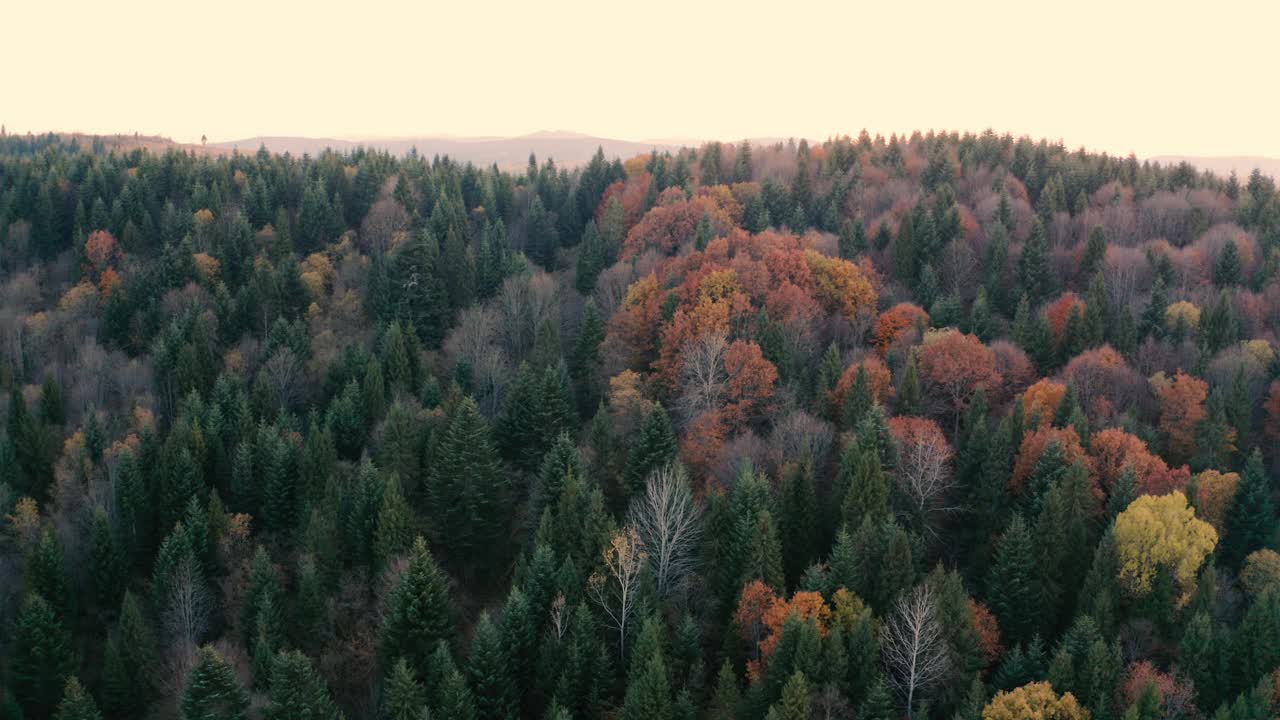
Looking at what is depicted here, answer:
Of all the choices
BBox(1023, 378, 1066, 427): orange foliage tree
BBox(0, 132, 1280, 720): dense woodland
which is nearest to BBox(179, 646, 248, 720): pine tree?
BBox(0, 132, 1280, 720): dense woodland

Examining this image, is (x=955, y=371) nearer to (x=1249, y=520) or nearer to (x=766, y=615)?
(x=1249, y=520)

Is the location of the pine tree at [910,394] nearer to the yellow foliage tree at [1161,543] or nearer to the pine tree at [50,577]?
the yellow foliage tree at [1161,543]

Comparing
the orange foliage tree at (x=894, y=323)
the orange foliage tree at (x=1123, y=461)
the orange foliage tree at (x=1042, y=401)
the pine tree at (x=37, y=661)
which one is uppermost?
the orange foliage tree at (x=894, y=323)

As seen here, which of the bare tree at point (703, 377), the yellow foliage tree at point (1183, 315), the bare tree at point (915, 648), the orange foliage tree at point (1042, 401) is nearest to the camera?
the bare tree at point (915, 648)

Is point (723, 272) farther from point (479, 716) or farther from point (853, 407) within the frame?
point (479, 716)

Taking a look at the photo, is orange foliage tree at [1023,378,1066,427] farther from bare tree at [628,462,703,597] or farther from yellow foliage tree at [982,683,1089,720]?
bare tree at [628,462,703,597]

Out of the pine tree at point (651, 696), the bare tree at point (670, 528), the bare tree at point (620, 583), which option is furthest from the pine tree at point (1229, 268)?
the pine tree at point (651, 696)
